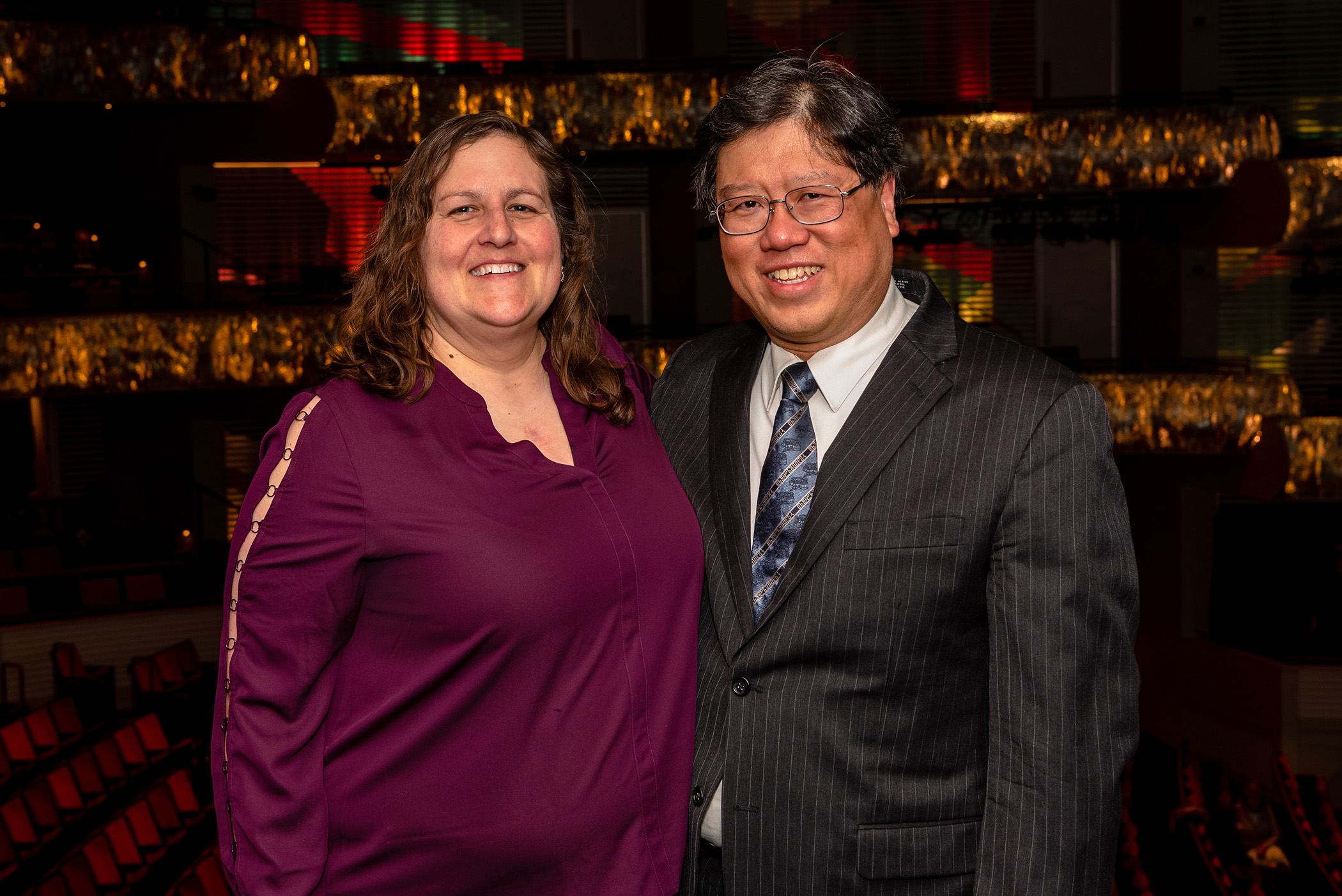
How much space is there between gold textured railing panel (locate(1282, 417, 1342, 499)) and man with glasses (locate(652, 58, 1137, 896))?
9.14 m

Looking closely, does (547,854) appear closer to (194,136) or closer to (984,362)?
(984,362)

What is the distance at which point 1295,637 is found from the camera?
10.3 meters

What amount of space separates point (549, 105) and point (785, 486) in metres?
8.50

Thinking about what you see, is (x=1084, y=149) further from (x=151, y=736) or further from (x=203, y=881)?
(x=203, y=881)

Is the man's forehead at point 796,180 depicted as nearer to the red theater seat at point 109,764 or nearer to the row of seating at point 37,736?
the row of seating at point 37,736

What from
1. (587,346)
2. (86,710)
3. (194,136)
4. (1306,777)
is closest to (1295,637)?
(1306,777)

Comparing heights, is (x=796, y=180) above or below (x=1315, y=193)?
below

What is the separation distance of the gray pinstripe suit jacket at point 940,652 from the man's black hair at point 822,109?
0.25 metres

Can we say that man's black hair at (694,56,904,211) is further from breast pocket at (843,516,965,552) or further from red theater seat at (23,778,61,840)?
red theater seat at (23,778,61,840)

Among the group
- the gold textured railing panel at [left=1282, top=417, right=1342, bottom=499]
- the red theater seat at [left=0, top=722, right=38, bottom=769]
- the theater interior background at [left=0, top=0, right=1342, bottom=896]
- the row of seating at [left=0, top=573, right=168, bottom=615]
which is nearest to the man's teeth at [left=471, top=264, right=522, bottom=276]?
the red theater seat at [left=0, top=722, right=38, bottom=769]

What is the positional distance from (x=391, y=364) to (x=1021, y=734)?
37.7 inches

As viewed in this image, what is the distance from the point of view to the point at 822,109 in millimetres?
1612

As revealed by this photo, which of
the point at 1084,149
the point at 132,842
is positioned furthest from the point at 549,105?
the point at 132,842

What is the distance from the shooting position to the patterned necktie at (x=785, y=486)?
1626 millimetres
